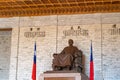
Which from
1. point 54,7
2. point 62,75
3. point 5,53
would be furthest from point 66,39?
point 5,53

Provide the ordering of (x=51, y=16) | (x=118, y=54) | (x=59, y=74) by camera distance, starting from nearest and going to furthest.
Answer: (x=59, y=74)
(x=118, y=54)
(x=51, y=16)

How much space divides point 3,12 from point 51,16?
1.96 meters

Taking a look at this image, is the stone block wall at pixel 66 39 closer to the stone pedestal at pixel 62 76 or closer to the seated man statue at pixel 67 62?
the seated man statue at pixel 67 62

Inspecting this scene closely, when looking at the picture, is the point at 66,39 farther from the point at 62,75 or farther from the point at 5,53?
the point at 5,53

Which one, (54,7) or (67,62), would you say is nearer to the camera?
(67,62)

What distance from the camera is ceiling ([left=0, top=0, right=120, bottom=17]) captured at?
11.8 meters

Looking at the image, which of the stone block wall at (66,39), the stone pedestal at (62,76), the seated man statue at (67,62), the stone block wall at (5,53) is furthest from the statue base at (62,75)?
the stone block wall at (5,53)

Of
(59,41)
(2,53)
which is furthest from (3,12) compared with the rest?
(59,41)

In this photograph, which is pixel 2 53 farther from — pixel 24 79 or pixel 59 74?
pixel 59 74

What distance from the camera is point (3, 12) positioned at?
12.9 m

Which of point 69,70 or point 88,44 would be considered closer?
point 69,70

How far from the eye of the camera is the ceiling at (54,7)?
38.7 feet

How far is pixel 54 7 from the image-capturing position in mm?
12281

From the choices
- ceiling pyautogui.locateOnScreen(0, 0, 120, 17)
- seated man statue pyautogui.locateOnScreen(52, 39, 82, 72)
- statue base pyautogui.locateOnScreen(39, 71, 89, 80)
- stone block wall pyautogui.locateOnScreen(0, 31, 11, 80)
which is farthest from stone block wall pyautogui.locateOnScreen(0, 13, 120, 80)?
statue base pyautogui.locateOnScreen(39, 71, 89, 80)
